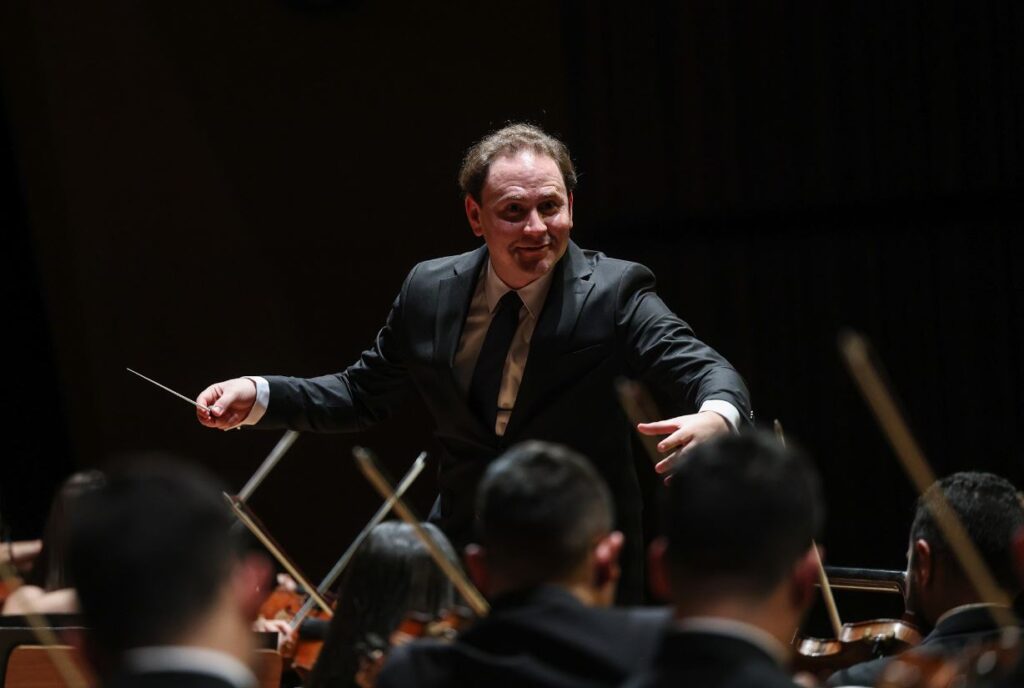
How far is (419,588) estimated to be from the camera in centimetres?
219

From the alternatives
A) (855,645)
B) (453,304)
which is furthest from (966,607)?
(453,304)

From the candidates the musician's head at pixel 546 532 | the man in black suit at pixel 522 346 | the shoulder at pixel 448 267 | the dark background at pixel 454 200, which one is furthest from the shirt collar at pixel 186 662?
the dark background at pixel 454 200

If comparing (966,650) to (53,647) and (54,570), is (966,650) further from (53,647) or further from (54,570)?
(54,570)

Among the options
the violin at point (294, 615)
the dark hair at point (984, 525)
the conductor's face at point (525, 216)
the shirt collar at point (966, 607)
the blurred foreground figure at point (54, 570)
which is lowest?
the violin at point (294, 615)

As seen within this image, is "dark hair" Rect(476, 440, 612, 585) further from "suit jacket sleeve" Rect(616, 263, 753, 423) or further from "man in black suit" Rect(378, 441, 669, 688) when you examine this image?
"suit jacket sleeve" Rect(616, 263, 753, 423)

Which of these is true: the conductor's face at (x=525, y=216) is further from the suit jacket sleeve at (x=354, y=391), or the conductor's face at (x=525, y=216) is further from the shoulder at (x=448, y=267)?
the suit jacket sleeve at (x=354, y=391)

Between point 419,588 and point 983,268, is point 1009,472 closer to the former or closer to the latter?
point 983,268

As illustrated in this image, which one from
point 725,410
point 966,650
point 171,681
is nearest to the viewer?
point 171,681

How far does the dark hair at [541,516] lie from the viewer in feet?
5.14

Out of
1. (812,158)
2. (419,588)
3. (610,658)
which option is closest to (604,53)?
(812,158)

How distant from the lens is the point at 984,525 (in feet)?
7.22

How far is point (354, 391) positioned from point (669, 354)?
2.55 feet

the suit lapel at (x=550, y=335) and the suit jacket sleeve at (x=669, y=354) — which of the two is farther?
the suit lapel at (x=550, y=335)

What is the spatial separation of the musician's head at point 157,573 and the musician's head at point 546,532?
316 mm
